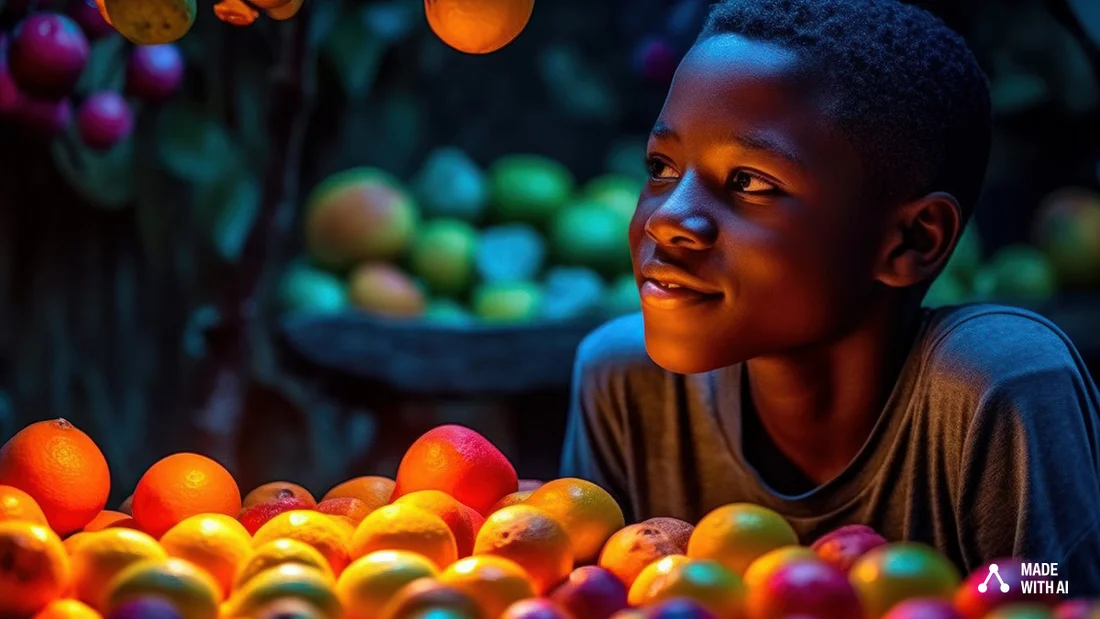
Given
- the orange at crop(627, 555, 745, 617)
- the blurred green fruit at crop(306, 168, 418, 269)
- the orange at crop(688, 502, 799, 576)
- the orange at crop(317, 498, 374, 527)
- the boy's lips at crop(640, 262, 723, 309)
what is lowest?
the orange at crop(627, 555, 745, 617)

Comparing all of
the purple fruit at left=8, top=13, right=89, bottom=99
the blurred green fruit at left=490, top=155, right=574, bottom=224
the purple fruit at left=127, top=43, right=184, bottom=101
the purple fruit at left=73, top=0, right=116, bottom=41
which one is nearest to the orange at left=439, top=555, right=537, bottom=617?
the purple fruit at left=8, top=13, right=89, bottom=99

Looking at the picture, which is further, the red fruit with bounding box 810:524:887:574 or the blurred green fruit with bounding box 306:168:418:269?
the blurred green fruit with bounding box 306:168:418:269

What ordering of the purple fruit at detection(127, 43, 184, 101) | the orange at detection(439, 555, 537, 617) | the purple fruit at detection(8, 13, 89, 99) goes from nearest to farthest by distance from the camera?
the orange at detection(439, 555, 537, 617) < the purple fruit at detection(8, 13, 89, 99) < the purple fruit at detection(127, 43, 184, 101)

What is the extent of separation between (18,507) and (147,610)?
0.91 feet

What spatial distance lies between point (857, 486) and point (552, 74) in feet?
5.84

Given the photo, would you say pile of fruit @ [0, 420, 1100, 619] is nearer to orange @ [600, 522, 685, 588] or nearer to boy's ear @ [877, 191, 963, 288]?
orange @ [600, 522, 685, 588]

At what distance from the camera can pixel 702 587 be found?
85 centimetres

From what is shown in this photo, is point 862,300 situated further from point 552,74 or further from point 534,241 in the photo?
point 552,74

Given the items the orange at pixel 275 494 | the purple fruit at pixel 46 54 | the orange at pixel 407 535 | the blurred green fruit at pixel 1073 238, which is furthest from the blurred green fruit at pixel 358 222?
the orange at pixel 407 535

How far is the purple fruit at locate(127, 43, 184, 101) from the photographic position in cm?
196

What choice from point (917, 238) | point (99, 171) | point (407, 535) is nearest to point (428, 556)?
point (407, 535)

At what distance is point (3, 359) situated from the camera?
2662 millimetres

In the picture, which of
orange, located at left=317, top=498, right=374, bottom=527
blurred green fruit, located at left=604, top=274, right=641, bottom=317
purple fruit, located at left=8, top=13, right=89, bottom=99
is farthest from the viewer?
blurred green fruit, located at left=604, top=274, right=641, bottom=317

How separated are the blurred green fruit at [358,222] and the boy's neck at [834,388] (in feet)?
4.58
